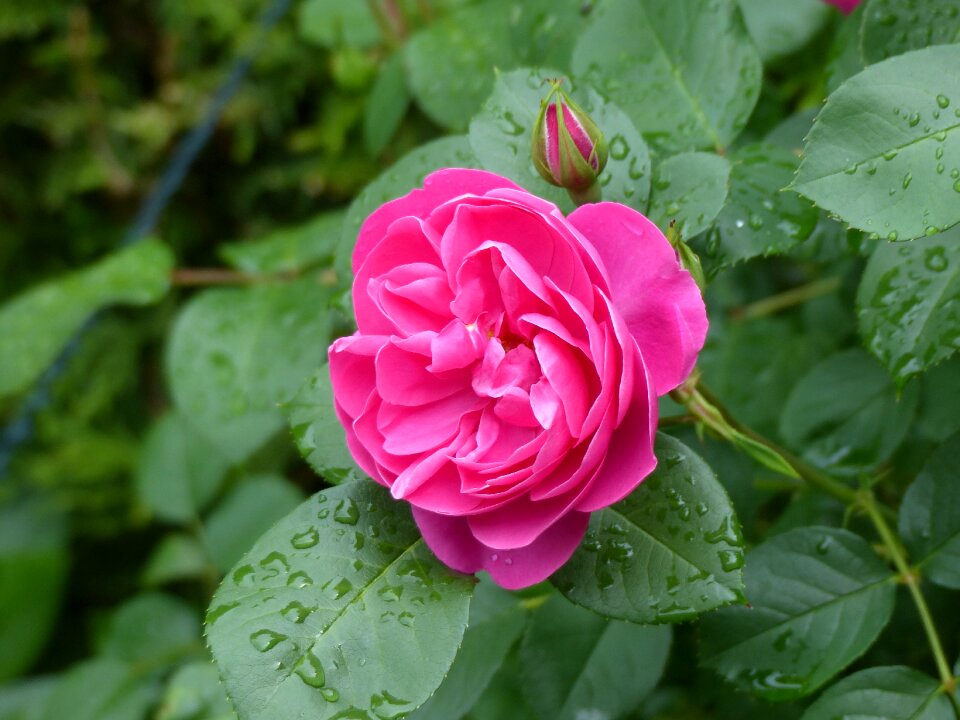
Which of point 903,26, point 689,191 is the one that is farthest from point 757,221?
point 903,26

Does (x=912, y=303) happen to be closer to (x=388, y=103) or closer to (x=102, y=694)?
(x=388, y=103)

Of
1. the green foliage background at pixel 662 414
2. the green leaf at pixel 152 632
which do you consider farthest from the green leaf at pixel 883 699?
the green leaf at pixel 152 632

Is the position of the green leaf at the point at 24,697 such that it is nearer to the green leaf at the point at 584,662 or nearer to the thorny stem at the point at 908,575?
the green leaf at the point at 584,662

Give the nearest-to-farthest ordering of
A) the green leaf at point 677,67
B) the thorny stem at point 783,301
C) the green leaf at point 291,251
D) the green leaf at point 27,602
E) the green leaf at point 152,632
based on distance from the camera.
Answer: the green leaf at point 677,67
the thorny stem at point 783,301
the green leaf at point 291,251
the green leaf at point 152,632
the green leaf at point 27,602

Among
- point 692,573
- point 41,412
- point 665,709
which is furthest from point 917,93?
point 41,412

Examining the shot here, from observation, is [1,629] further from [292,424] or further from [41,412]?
[292,424]
